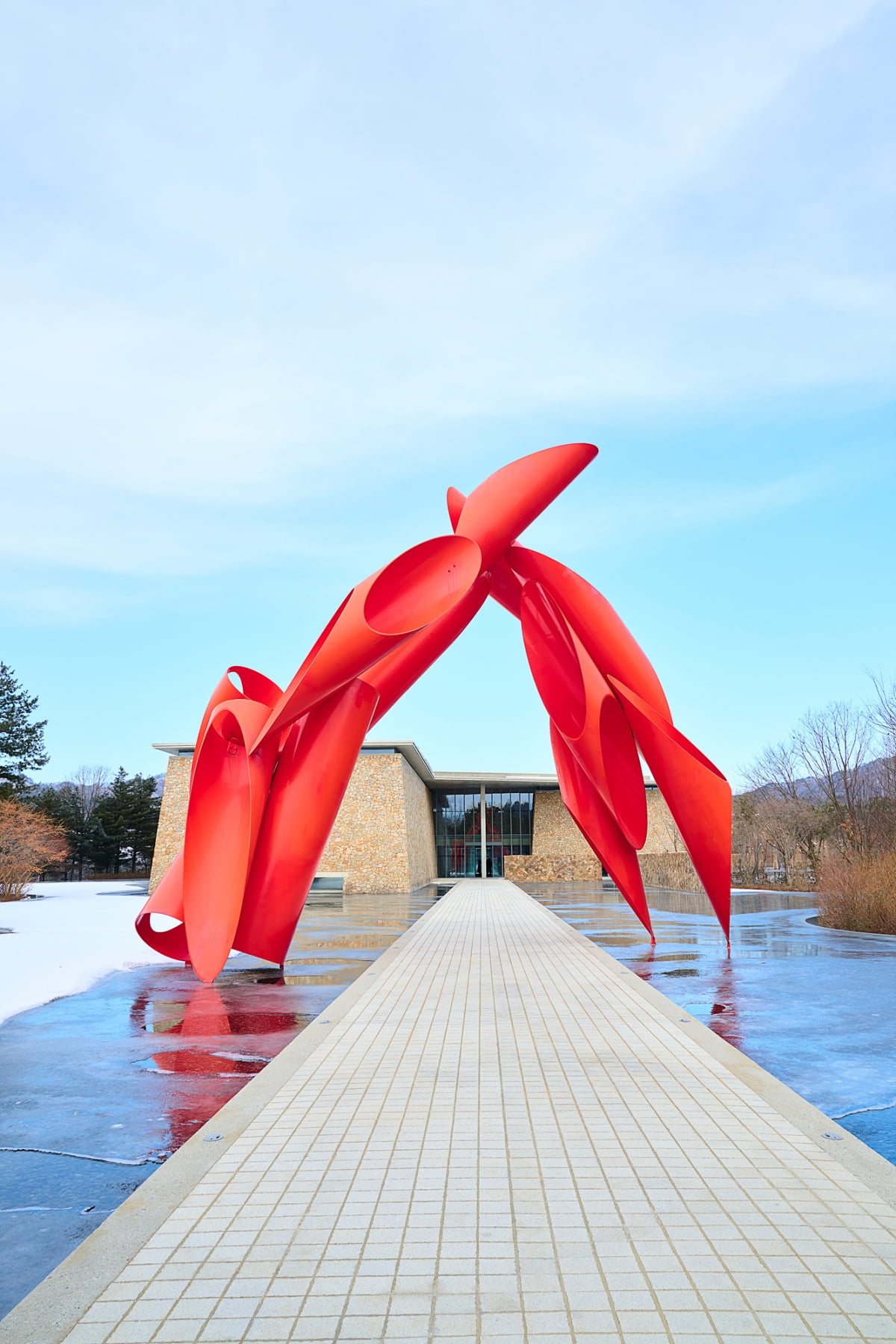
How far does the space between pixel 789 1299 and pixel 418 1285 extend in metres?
1.13

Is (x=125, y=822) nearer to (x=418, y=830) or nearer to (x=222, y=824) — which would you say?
(x=418, y=830)

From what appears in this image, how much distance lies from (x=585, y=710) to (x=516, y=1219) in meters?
8.25

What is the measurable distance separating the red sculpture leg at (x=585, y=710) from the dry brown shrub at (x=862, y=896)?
5.61 m

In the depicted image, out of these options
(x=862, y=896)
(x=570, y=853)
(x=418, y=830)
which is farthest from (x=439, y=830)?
(x=862, y=896)

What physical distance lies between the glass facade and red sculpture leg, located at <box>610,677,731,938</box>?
35451mm

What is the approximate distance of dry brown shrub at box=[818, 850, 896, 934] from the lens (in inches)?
584

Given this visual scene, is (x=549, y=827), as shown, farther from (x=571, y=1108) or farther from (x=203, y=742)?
(x=571, y=1108)

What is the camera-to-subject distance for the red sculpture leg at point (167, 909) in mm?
9969

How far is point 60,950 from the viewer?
12836 millimetres

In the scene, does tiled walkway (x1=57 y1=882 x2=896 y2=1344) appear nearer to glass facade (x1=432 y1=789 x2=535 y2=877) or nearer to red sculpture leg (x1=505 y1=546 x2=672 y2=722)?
red sculpture leg (x1=505 y1=546 x2=672 y2=722)

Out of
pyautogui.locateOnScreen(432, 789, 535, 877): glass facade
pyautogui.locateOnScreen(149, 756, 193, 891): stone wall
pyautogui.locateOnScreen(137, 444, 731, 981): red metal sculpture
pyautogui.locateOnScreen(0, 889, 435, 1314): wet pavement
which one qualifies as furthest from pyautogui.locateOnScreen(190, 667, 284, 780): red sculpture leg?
pyautogui.locateOnScreen(432, 789, 535, 877): glass facade

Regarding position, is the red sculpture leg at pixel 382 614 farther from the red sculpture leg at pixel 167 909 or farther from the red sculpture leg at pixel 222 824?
the red sculpture leg at pixel 167 909

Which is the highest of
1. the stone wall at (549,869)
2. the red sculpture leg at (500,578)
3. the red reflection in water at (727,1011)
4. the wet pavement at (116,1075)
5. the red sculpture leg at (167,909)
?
the red sculpture leg at (500,578)

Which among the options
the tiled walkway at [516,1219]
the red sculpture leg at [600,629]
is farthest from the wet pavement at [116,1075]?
the red sculpture leg at [600,629]
